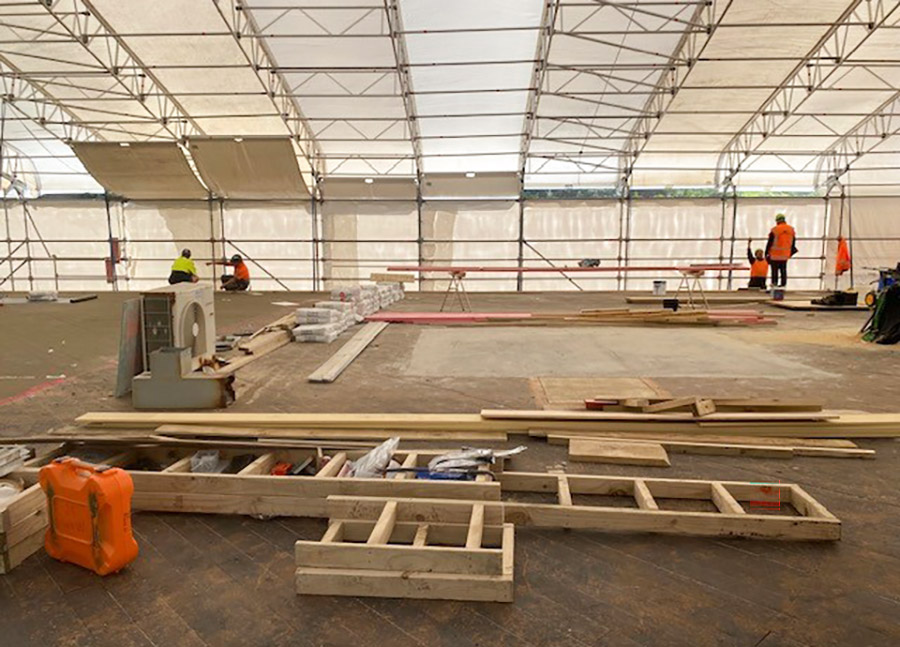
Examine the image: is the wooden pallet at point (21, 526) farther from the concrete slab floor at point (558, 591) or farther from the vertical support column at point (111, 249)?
the vertical support column at point (111, 249)

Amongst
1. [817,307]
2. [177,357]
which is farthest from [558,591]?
[817,307]

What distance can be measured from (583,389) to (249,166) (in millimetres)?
15777

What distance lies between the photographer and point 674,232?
2058 centimetres

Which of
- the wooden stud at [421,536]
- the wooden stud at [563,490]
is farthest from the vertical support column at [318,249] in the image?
the wooden stud at [421,536]

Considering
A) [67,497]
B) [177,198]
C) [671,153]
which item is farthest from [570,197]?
[67,497]

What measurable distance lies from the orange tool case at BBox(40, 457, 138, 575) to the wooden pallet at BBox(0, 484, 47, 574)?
14 cm

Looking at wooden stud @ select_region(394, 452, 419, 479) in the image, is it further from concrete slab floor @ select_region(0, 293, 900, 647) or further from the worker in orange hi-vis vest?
the worker in orange hi-vis vest

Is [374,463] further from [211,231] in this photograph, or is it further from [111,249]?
[111,249]

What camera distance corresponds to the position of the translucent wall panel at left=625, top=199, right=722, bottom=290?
67.1ft

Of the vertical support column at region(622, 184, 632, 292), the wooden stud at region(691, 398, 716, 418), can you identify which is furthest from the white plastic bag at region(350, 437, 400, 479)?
the vertical support column at region(622, 184, 632, 292)

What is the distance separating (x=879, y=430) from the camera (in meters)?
4.94

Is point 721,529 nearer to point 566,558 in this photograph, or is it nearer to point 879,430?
point 566,558

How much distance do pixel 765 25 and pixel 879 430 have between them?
12.2 metres

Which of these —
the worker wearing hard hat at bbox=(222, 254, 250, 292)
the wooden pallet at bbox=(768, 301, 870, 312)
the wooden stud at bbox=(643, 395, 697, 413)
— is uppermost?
the worker wearing hard hat at bbox=(222, 254, 250, 292)
